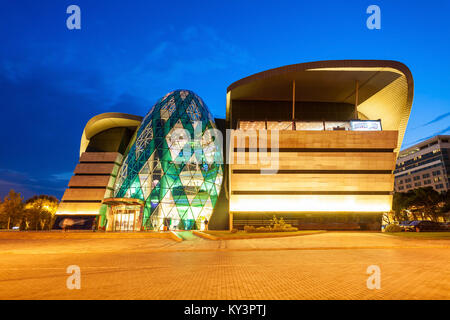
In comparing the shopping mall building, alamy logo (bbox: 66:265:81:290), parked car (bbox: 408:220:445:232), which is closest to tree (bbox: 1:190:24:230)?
the shopping mall building

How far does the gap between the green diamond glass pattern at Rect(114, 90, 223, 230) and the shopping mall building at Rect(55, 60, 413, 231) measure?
143 mm

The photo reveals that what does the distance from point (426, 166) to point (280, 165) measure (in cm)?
11056

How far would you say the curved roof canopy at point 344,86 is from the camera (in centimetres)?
3488

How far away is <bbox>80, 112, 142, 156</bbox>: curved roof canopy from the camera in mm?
50719

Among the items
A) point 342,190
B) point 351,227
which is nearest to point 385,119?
point 342,190

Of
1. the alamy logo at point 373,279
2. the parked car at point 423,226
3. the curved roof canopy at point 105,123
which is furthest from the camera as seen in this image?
the curved roof canopy at point 105,123

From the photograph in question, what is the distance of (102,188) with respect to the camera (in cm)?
4941

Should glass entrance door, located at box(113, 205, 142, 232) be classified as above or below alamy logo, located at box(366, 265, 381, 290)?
below

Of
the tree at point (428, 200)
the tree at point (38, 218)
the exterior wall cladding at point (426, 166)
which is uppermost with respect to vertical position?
the exterior wall cladding at point (426, 166)

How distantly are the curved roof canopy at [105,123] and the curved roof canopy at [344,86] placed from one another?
2150cm

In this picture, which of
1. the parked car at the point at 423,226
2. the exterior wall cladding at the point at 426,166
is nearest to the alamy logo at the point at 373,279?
the parked car at the point at 423,226

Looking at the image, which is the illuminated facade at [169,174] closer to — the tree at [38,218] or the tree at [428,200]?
the tree at [38,218]

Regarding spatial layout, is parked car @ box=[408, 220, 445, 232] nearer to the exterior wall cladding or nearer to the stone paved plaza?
the stone paved plaza
